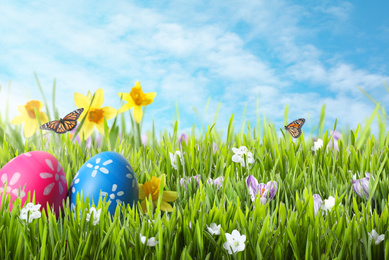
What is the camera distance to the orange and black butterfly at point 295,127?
9.34 feet

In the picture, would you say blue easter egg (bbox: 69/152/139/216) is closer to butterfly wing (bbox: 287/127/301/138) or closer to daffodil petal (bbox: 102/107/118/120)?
daffodil petal (bbox: 102/107/118/120)

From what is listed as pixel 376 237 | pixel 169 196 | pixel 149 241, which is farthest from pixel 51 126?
pixel 376 237

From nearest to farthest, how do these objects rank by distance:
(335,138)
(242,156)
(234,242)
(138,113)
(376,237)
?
1. (234,242)
2. (376,237)
3. (242,156)
4. (138,113)
5. (335,138)

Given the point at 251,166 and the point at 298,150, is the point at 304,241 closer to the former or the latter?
the point at 251,166

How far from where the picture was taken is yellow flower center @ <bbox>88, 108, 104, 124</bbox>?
111 inches

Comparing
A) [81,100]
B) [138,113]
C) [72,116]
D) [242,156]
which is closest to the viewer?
[242,156]

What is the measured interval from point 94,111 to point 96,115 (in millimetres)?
35

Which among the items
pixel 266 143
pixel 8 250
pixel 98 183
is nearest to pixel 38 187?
pixel 98 183

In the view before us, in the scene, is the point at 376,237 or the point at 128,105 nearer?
the point at 376,237

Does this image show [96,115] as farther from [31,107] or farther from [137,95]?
[31,107]

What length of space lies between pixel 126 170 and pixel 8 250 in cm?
63

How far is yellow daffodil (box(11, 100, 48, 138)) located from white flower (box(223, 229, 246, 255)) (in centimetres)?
212

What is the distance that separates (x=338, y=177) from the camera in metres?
2.49

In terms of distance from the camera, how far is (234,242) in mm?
1409
